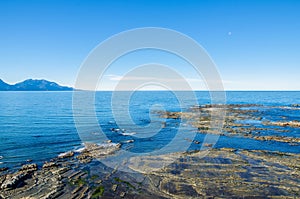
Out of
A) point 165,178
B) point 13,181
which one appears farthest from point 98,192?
point 13,181

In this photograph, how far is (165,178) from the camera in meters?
23.9

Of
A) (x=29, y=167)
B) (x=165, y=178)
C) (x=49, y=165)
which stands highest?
(x=29, y=167)

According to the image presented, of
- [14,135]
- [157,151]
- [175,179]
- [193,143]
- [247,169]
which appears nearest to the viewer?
[175,179]

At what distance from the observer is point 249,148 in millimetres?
35938

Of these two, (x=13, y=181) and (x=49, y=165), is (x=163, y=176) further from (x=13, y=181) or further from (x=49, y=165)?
(x=13, y=181)

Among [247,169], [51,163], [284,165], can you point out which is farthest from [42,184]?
[284,165]

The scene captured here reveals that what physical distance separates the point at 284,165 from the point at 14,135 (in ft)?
150

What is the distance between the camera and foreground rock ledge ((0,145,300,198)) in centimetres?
2039

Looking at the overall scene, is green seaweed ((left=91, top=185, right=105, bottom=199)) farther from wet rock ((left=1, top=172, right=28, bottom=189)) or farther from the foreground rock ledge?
wet rock ((left=1, top=172, right=28, bottom=189))

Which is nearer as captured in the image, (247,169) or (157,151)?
(247,169)

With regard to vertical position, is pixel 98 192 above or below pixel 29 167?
below

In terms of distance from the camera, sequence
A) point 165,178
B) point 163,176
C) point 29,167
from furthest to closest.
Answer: point 29,167, point 163,176, point 165,178

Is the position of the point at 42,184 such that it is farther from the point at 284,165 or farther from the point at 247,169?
the point at 284,165

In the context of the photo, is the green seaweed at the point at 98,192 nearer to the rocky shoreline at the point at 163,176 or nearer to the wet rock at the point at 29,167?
the rocky shoreline at the point at 163,176
